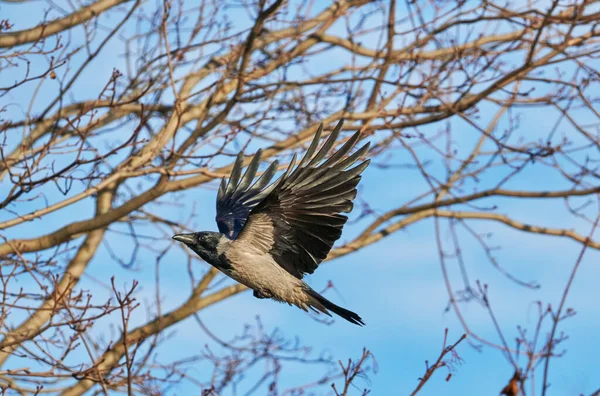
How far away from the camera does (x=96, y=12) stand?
22.5 ft

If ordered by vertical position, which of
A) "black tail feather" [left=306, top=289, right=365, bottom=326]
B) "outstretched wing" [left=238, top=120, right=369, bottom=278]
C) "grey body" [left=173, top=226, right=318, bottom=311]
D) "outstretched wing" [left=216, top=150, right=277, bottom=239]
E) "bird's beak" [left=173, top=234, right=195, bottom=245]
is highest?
"outstretched wing" [left=216, top=150, right=277, bottom=239]

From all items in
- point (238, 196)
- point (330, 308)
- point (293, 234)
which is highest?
point (238, 196)

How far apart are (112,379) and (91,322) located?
68 centimetres

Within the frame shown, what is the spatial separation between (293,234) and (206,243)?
1.54 ft

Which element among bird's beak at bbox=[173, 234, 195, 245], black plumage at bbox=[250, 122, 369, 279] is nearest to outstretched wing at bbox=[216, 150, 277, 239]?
bird's beak at bbox=[173, 234, 195, 245]

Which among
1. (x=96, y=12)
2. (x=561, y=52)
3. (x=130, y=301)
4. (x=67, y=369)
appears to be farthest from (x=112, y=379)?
(x=561, y=52)

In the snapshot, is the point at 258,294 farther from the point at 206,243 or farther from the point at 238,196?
the point at 238,196

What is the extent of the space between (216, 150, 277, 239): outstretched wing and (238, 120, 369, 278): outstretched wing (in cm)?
38

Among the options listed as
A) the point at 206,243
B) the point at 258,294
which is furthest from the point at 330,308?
the point at 206,243

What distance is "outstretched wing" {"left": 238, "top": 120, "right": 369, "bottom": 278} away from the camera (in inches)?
148

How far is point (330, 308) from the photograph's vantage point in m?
4.05

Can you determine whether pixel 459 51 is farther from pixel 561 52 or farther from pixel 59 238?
pixel 59 238

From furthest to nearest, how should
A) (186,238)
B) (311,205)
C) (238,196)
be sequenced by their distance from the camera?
1. (238,196)
2. (186,238)
3. (311,205)

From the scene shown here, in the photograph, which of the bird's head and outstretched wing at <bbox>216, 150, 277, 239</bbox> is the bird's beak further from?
outstretched wing at <bbox>216, 150, 277, 239</bbox>
